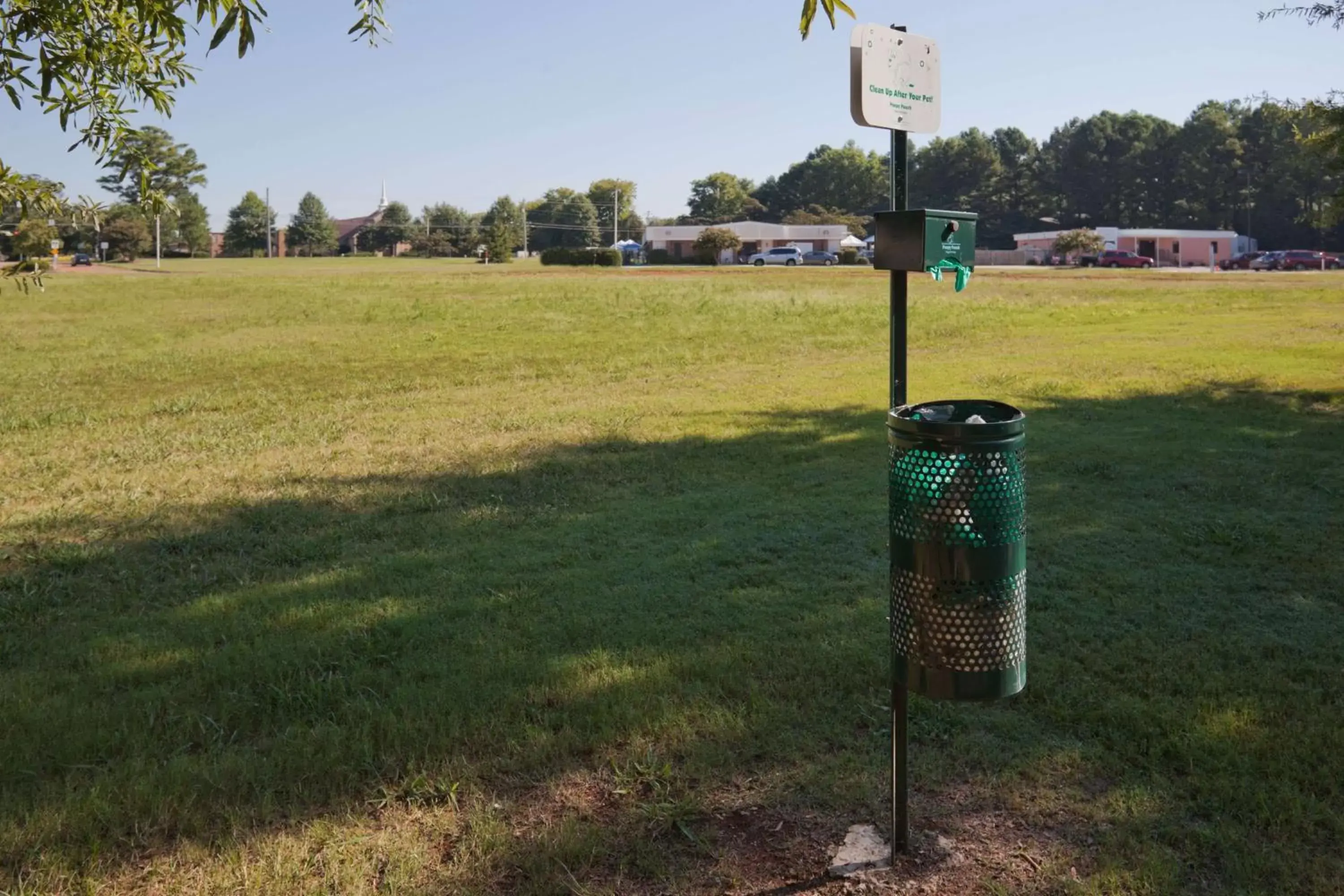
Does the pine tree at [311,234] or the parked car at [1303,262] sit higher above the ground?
the pine tree at [311,234]

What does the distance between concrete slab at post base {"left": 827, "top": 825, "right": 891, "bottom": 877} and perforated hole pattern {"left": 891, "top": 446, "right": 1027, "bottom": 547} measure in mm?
918

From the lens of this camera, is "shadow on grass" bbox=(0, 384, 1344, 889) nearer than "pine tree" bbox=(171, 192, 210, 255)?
Yes

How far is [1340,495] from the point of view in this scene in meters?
7.30

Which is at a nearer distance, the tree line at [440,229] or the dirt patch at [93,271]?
the dirt patch at [93,271]

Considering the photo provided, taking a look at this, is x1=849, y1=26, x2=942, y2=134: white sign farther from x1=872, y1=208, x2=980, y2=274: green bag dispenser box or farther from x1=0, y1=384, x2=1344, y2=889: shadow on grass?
x1=0, y1=384, x2=1344, y2=889: shadow on grass

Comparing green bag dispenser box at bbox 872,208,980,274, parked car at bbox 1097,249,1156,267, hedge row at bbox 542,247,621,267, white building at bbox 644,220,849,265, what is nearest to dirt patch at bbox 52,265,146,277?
hedge row at bbox 542,247,621,267

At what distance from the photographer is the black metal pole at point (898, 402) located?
10.3ft

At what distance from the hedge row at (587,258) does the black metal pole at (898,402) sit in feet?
184

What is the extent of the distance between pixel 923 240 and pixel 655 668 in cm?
217

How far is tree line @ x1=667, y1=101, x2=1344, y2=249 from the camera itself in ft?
291

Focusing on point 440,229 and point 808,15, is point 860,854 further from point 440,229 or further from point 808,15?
point 440,229

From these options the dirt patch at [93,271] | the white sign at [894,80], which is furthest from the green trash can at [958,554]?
the dirt patch at [93,271]

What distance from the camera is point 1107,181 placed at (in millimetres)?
99875

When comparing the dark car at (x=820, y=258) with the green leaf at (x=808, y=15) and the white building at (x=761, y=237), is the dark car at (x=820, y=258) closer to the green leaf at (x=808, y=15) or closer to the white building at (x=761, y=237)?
the white building at (x=761, y=237)
